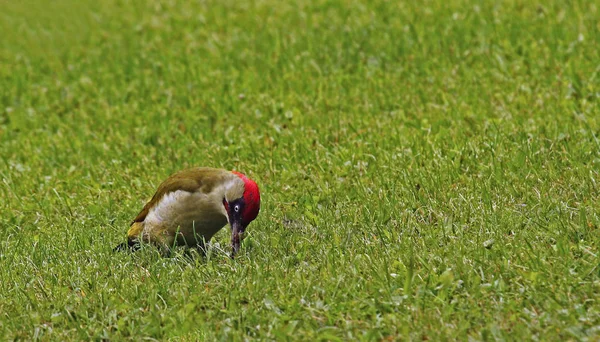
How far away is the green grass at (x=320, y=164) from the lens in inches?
217

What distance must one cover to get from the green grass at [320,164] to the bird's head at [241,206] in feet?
0.67

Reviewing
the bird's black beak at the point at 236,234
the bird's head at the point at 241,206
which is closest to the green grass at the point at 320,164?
the bird's black beak at the point at 236,234

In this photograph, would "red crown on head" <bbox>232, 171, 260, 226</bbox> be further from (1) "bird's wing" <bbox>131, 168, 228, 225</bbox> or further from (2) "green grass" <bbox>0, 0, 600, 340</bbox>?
(1) "bird's wing" <bbox>131, 168, 228, 225</bbox>

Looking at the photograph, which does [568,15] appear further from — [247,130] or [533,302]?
[533,302]

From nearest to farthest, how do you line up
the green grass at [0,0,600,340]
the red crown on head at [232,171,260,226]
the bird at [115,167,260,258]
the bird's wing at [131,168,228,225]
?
the green grass at [0,0,600,340] → the red crown on head at [232,171,260,226] → the bird at [115,167,260,258] → the bird's wing at [131,168,228,225]

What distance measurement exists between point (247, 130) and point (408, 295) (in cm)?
444

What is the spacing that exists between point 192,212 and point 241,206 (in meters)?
0.53

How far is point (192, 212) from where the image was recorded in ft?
22.4

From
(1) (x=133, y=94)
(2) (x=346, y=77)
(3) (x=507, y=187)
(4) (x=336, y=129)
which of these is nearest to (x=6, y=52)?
(1) (x=133, y=94)

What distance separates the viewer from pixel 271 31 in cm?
1259

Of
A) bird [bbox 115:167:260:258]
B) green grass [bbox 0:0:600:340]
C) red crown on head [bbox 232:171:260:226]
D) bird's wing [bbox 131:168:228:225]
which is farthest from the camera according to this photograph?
bird's wing [bbox 131:168:228:225]

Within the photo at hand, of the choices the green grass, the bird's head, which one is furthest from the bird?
the green grass

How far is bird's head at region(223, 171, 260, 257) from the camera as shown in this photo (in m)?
6.41

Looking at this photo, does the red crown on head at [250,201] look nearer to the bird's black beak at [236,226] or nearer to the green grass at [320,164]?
the bird's black beak at [236,226]
